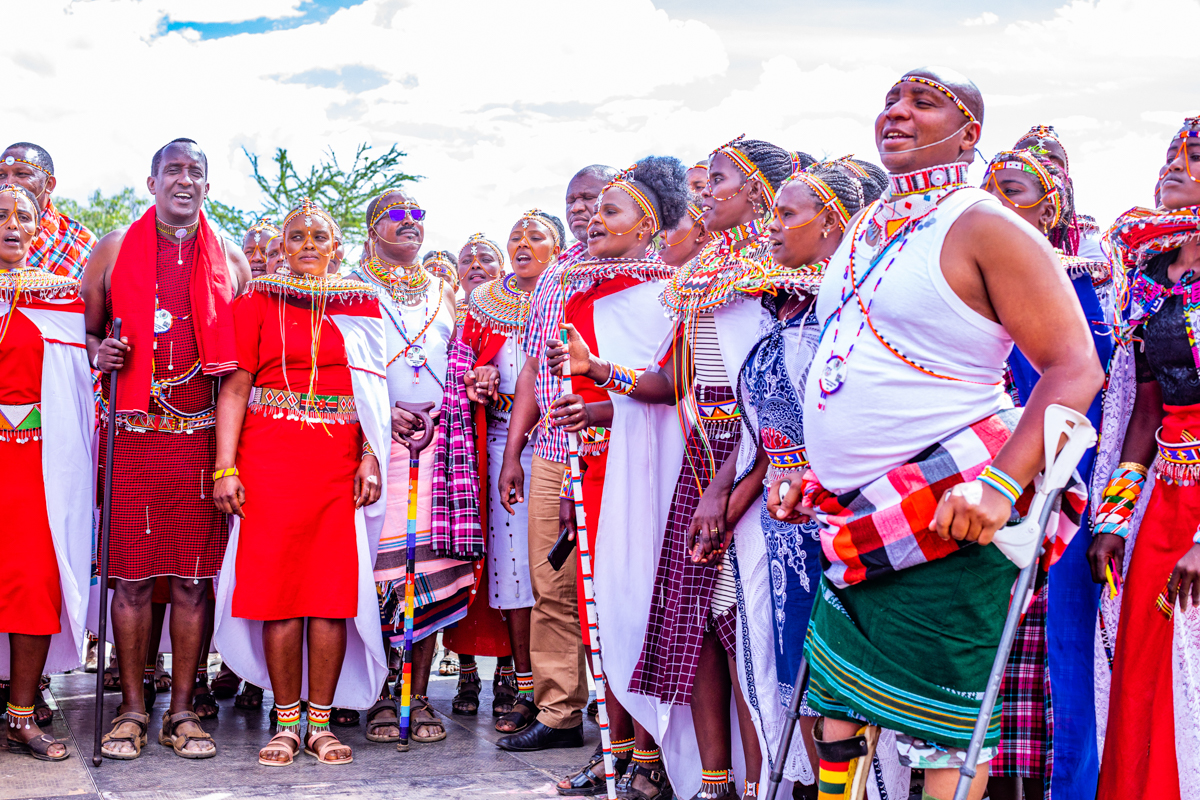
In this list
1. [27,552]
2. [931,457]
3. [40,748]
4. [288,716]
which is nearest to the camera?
[931,457]

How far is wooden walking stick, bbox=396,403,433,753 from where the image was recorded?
5.18 metres

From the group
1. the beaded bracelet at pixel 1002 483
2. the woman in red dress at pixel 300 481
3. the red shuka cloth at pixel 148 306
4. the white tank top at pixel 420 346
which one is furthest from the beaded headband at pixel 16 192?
the beaded bracelet at pixel 1002 483

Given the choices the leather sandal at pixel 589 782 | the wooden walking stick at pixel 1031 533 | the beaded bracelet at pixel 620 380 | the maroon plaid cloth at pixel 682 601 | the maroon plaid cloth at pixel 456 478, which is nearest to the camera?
the wooden walking stick at pixel 1031 533

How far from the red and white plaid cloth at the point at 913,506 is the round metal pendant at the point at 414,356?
3.55 meters

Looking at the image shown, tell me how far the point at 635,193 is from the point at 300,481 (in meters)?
2.01

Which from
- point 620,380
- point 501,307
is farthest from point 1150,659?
point 501,307

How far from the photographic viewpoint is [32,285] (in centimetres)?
493

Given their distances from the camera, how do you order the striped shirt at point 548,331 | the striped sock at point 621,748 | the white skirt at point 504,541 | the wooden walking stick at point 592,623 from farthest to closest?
the white skirt at point 504,541
the striped shirt at point 548,331
the striped sock at point 621,748
the wooden walking stick at point 592,623

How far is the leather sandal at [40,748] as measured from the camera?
476cm

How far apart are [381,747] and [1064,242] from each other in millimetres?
3789

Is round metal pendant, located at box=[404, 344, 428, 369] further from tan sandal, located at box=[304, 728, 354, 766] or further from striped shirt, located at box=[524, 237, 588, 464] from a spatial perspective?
tan sandal, located at box=[304, 728, 354, 766]

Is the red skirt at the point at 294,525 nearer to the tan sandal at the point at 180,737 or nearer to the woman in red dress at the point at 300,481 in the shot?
the woman in red dress at the point at 300,481

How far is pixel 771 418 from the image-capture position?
3.71 m

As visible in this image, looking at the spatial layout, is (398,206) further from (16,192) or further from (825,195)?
(825,195)
